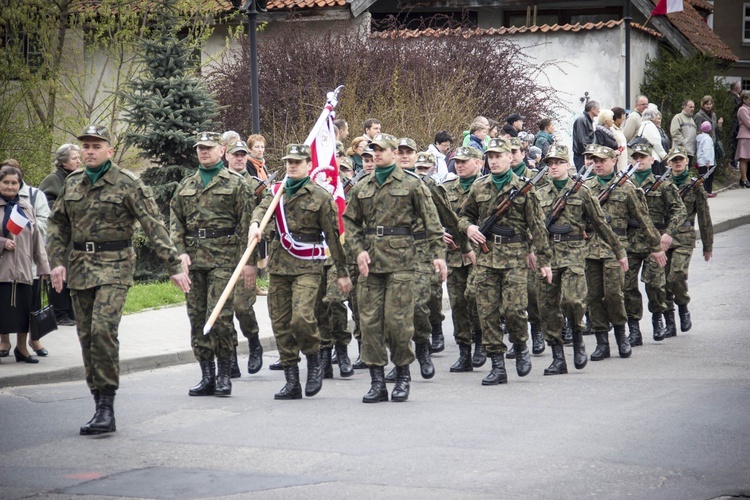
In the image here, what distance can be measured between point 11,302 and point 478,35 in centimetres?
1768

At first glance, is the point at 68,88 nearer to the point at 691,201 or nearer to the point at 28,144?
the point at 28,144

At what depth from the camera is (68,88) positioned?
25266mm

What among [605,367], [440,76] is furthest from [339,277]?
[440,76]

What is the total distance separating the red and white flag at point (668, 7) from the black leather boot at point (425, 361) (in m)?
18.2

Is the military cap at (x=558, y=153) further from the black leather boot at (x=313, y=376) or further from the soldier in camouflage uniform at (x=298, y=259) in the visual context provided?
the black leather boot at (x=313, y=376)

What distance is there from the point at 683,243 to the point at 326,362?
493 cm

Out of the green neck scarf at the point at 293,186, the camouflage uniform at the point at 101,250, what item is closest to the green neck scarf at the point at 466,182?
the green neck scarf at the point at 293,186

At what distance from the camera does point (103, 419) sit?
29.8 ft

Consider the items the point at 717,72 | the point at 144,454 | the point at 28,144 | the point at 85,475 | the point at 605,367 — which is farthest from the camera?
the point at 717,72

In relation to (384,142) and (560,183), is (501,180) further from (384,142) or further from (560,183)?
(384,142)

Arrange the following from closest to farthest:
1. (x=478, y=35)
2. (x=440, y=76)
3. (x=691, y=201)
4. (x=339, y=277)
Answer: (x=339, y=277) → (x=691, y=201) → (x=440, y=76) → (x=478, y=35)

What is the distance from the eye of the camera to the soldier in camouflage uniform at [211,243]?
35.1 feet

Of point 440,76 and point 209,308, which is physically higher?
point 440,76

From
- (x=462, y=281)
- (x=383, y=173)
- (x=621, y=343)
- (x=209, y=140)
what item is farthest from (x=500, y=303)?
(x=209, y=140)
